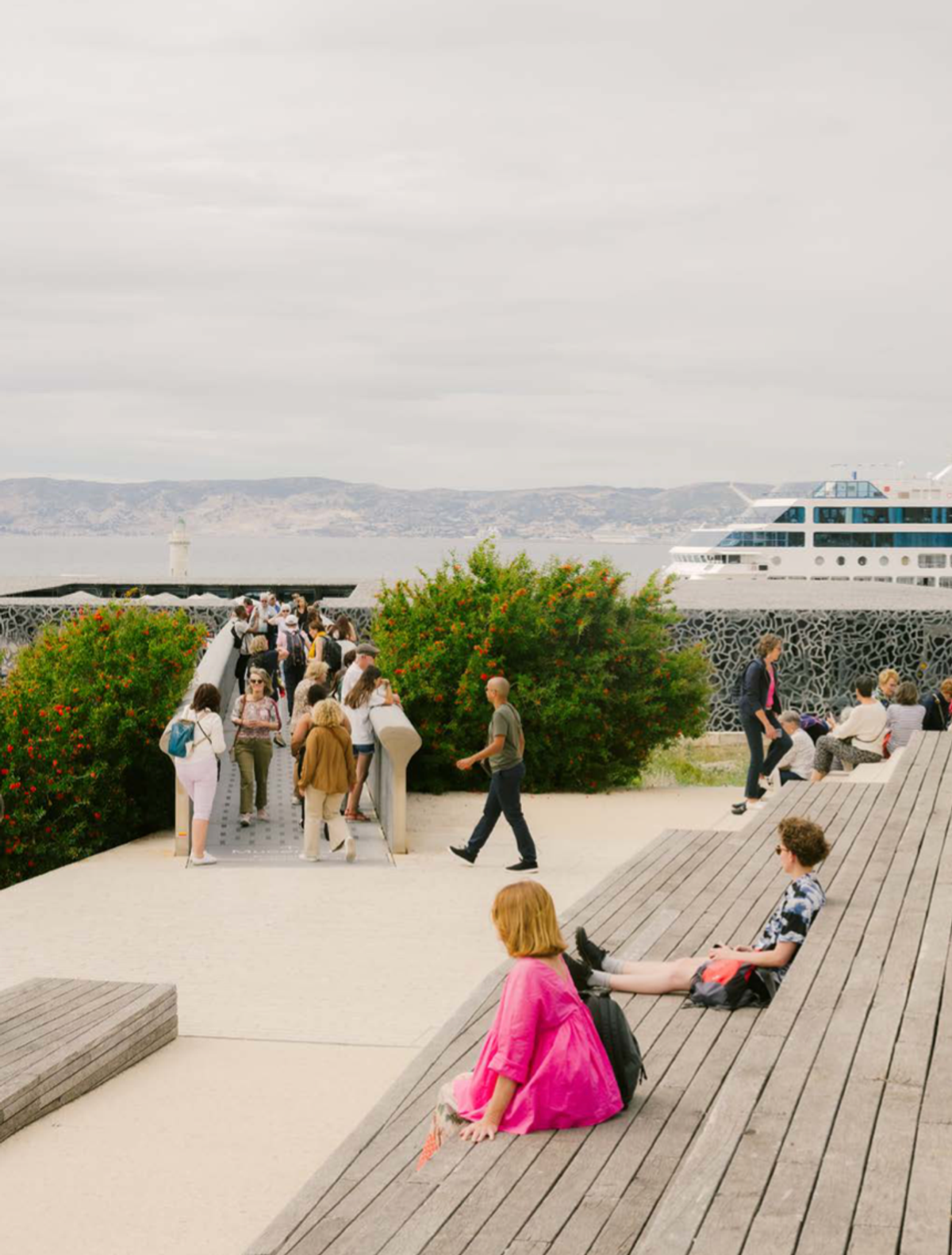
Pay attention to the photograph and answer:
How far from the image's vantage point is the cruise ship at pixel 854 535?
75938 mm

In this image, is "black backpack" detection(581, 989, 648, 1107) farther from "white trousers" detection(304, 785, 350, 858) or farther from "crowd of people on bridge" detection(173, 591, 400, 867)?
"white trousers" detection(304, 785, 350, 858)

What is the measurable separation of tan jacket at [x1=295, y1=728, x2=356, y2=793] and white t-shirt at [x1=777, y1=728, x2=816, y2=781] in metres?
5.14

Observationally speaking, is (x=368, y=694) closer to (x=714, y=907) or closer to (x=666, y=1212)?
(x=714, y=907)

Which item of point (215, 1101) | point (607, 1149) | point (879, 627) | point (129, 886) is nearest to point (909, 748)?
point (129, 886)

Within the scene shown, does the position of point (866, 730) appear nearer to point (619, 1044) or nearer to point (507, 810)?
point (507, 810)

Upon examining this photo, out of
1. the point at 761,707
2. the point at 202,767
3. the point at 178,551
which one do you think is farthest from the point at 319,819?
the point at 178,551

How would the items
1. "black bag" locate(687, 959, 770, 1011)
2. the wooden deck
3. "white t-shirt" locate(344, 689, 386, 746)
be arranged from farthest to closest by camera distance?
"white t-shirt" locate(344, 689, 386, 746)
"black bag" locate(687, 959, 770, 1011)
the wooden deck

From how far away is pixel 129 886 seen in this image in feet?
44.4

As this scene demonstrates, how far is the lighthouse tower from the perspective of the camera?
127 feet

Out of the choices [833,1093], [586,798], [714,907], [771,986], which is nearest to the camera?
[833,1093]

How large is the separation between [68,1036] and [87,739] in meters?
8.96

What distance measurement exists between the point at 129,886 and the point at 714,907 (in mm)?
6518

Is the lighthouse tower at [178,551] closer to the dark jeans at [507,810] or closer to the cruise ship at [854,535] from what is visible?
the dark jeans at [507,810]

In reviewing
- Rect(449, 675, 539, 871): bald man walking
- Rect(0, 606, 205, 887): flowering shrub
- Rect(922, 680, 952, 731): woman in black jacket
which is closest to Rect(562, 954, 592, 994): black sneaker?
Rect(449, 675, 539, 871): bald man walking
